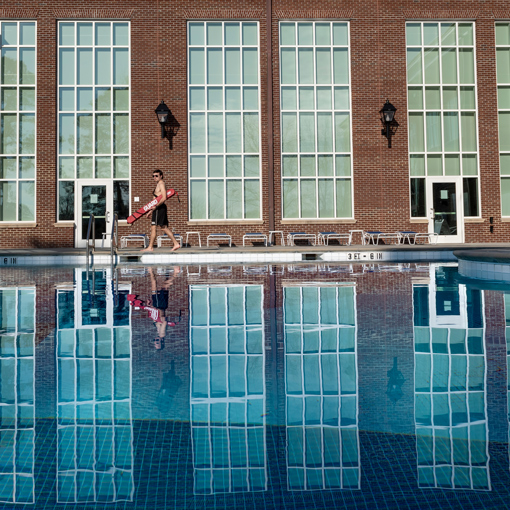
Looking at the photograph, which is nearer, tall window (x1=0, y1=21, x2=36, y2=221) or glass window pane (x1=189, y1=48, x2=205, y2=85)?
tall window (x1=0, y1=21, x2=36, y2=221)

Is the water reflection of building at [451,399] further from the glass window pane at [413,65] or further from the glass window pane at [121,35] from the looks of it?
the glass window pane at [121,35]

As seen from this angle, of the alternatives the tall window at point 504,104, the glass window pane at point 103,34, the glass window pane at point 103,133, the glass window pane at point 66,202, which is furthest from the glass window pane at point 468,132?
the glass window pane at point 66,202

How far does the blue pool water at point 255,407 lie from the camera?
2.29m

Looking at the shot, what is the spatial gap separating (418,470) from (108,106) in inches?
720

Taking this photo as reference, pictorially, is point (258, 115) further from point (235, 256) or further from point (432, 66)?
point (235, 256)

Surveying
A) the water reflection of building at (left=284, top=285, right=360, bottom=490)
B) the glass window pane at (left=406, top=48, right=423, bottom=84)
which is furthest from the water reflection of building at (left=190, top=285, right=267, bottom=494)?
the glass window pane at (left=406, top=48, right=423, bottom=84)

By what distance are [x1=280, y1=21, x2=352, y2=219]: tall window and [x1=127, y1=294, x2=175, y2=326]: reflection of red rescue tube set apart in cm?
1201

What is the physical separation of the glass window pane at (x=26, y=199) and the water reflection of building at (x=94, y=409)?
13.8m

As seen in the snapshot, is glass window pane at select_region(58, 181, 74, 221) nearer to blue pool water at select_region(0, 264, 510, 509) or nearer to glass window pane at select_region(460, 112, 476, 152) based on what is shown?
→ glass window pane at select_region(460, 112, 476, 152)

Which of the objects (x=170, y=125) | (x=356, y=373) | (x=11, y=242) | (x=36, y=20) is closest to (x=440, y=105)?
(x=170, y=125)

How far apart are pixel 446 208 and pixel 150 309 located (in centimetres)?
1495

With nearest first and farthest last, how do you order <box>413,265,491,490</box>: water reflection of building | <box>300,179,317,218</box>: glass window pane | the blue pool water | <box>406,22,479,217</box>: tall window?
1. the blue pool water
2. <box>413,265,491,490</box>: water reflection of building
3. <box>300,179,317,218</box>: glass window pane
4. <box>406,22,479,217</box>: tall window

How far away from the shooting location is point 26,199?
19.1 meters

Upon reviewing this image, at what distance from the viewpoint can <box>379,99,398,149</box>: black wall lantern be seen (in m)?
18.8
